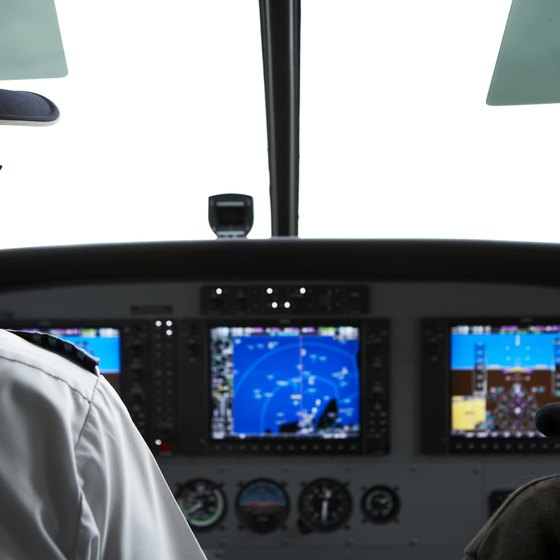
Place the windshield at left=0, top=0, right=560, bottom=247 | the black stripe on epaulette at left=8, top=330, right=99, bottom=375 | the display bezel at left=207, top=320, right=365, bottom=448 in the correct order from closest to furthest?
the black stripe on epaulette at left=8, top=330, right=99, bottom=375 < the display bezel at left=207, top=320, right=365, bottom=448 < the windshield at left=0, top=0, right=560, bottom=247

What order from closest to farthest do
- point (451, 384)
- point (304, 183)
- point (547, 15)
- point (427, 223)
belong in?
point (451, 384), point (547, 15), point (304, 183), point (427, 223)

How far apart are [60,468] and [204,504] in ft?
5.51

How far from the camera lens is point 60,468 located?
0.56 metres

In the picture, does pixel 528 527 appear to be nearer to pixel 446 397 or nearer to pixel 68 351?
pixel 68 351

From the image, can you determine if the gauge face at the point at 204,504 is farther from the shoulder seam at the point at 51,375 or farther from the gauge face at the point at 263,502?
the shoulder seam at the point at 51,375

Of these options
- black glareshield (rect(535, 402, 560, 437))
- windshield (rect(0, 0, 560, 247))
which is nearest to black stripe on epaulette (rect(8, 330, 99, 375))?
black glareshield (rect(535, 402, 560, 437))

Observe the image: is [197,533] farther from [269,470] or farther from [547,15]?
[547,15]

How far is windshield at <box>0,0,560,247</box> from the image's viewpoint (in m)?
2.56

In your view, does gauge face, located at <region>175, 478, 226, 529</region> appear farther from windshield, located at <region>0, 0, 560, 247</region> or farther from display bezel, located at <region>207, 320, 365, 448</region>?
windshield, located at <region>0, 0, 560, 247</region>

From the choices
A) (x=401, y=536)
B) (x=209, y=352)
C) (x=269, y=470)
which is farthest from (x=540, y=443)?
(x=209, y=352)

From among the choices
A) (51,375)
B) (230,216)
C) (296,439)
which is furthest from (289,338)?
(51,375)

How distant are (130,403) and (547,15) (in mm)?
1863

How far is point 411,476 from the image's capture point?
2.15m

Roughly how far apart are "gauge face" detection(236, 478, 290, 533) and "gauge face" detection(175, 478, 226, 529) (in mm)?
63
